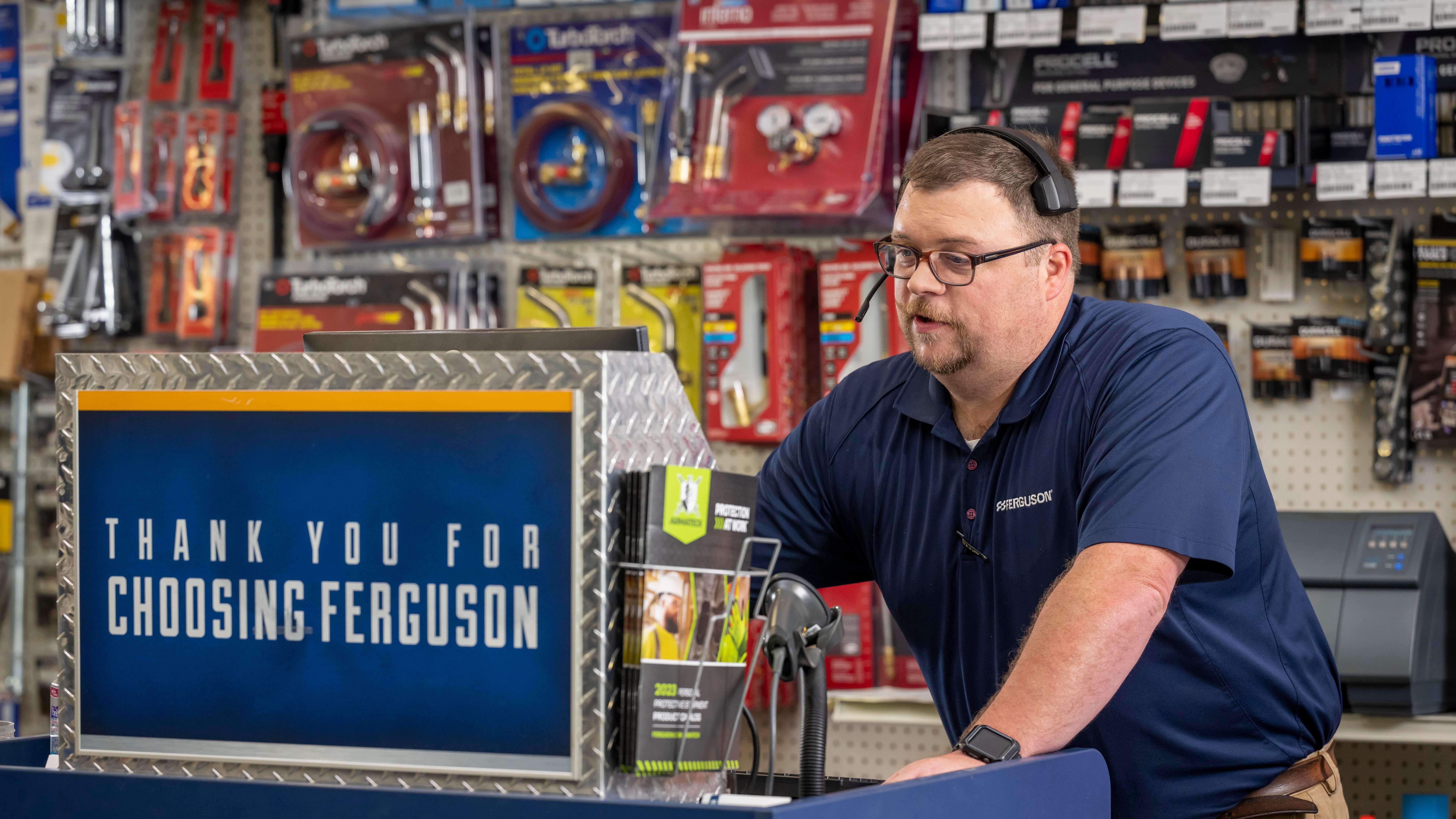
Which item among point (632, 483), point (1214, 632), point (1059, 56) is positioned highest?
point (1059, 56)

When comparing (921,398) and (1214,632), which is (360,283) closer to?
(921,398)

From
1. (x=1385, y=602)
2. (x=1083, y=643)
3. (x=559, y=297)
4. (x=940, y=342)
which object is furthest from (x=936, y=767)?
(x=559, y=297)

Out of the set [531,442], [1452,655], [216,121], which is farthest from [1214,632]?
[216,121]

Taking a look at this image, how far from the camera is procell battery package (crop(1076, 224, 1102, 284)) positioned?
11.3ft

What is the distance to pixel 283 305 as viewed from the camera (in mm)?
4012

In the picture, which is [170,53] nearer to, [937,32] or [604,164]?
[604,164]

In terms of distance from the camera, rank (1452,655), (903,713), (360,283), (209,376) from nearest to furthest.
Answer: (209,376)
(1452,655)
(903,713)
(360,283)

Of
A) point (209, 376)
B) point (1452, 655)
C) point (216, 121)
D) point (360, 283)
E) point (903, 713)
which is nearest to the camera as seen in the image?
point (209, 376)

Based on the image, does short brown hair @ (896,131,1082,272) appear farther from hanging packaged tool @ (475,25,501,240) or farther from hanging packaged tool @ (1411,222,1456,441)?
hanging packaged tool @ (475,25,501,240)

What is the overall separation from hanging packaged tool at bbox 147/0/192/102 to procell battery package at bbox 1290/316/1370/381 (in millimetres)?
3244

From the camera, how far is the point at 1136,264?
3.46 meters

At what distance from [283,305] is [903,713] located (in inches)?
81.0

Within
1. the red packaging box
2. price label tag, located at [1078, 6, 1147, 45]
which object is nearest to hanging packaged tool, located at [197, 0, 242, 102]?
the red packaging box

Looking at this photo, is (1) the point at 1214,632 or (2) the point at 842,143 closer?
(1) the point at 1214,632
